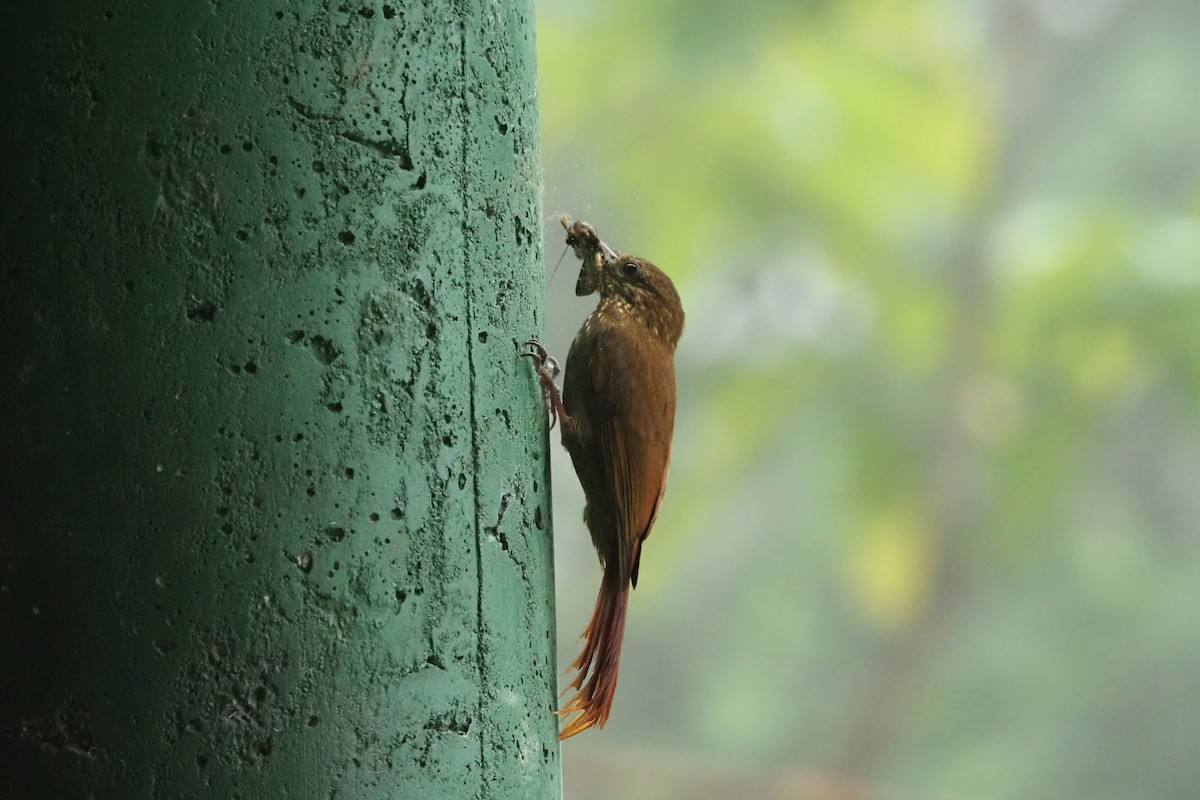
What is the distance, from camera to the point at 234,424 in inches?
85.7

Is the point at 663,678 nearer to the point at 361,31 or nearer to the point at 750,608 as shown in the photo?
the point at 750,608

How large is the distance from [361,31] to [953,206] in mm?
6257

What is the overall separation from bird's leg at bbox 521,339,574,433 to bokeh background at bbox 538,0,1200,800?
4.50 metres

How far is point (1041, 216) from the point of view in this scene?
311 inches

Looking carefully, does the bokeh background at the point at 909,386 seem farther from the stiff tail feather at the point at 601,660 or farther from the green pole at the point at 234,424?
the green pole at the point at 234,424

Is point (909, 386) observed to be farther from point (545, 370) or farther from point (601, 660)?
point (545, 370)

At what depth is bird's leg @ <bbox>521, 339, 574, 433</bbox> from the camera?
8.82 feet

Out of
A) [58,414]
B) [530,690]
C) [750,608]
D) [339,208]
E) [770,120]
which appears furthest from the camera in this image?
[750,608]

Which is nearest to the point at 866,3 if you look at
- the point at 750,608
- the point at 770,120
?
the point at 770,120

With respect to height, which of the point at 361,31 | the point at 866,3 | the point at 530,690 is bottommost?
the point at 530,690

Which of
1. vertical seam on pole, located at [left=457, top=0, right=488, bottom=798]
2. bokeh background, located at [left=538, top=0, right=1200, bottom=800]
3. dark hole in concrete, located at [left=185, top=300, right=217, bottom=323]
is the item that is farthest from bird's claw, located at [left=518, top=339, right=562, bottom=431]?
bokeh background, located at [left=538, top=0, right=1200, bottom=800]

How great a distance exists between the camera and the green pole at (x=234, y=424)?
2.12 meters

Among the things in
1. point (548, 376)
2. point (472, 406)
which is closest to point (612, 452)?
point (548, 376)

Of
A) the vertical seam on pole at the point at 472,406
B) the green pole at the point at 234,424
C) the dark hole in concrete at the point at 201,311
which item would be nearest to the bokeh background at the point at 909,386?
the vertical seam on pole at the point at 472,406
